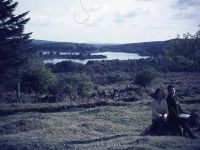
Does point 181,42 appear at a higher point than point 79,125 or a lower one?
higher

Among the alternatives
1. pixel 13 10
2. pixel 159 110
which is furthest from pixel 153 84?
pixel 159 110

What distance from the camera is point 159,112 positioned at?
13.0 meters

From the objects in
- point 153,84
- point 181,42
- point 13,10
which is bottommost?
point 153,84

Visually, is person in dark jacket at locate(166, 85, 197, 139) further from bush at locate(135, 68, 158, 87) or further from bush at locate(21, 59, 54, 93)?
bush at locate(135, 68, 158, 87)

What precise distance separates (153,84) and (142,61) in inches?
1660

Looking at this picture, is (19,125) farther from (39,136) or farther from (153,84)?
(153,84)

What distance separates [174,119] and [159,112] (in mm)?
605

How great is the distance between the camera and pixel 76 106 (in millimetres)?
23250

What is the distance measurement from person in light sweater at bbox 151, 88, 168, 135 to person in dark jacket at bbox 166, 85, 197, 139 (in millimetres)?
167

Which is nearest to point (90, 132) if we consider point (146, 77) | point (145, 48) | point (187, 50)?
point (187, 50)

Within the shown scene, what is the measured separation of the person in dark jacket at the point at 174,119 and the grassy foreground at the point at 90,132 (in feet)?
1.59

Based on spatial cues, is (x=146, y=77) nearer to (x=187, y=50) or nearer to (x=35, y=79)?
(x=35, y=79)

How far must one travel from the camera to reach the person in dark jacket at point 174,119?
12562 millimetres

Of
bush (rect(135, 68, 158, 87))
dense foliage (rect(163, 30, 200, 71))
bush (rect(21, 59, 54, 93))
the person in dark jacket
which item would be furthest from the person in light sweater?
bush (rect(135, 68, 158, 87))
